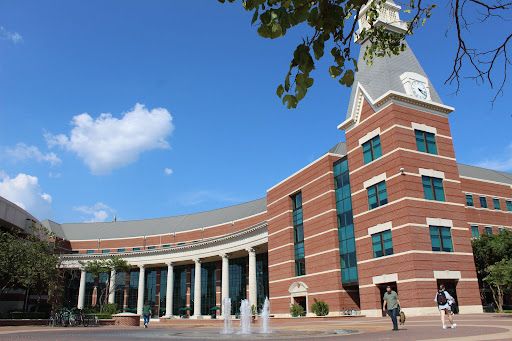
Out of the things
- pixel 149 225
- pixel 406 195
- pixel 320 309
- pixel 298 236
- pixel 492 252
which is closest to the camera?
pixel 406 195

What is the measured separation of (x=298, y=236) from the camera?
1813 inches

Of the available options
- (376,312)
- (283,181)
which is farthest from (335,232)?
(283,181)

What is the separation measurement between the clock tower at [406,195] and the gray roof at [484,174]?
65.9 feet

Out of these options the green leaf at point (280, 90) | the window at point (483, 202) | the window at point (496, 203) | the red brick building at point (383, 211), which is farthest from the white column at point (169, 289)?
the green leaf at point (280, 90)

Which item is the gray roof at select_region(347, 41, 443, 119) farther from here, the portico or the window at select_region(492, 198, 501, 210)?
the portico

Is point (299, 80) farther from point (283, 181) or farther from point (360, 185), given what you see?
point (283, 181)

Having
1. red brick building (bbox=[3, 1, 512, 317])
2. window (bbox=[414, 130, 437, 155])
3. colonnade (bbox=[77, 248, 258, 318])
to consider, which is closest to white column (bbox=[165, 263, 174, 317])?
colonnade (bbox=[77, 248, 258, 318])

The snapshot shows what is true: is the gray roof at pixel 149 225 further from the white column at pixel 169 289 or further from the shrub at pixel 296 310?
the shrub at pixel 296 310

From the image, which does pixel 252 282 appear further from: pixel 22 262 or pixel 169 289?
pixel 22 262

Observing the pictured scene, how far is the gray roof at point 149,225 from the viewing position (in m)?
75.9

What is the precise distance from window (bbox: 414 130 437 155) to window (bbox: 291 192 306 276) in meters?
15.8

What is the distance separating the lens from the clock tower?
3134 cm

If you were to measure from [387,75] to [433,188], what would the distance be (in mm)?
11880

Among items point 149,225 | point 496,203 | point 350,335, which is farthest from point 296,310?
point 149,225
